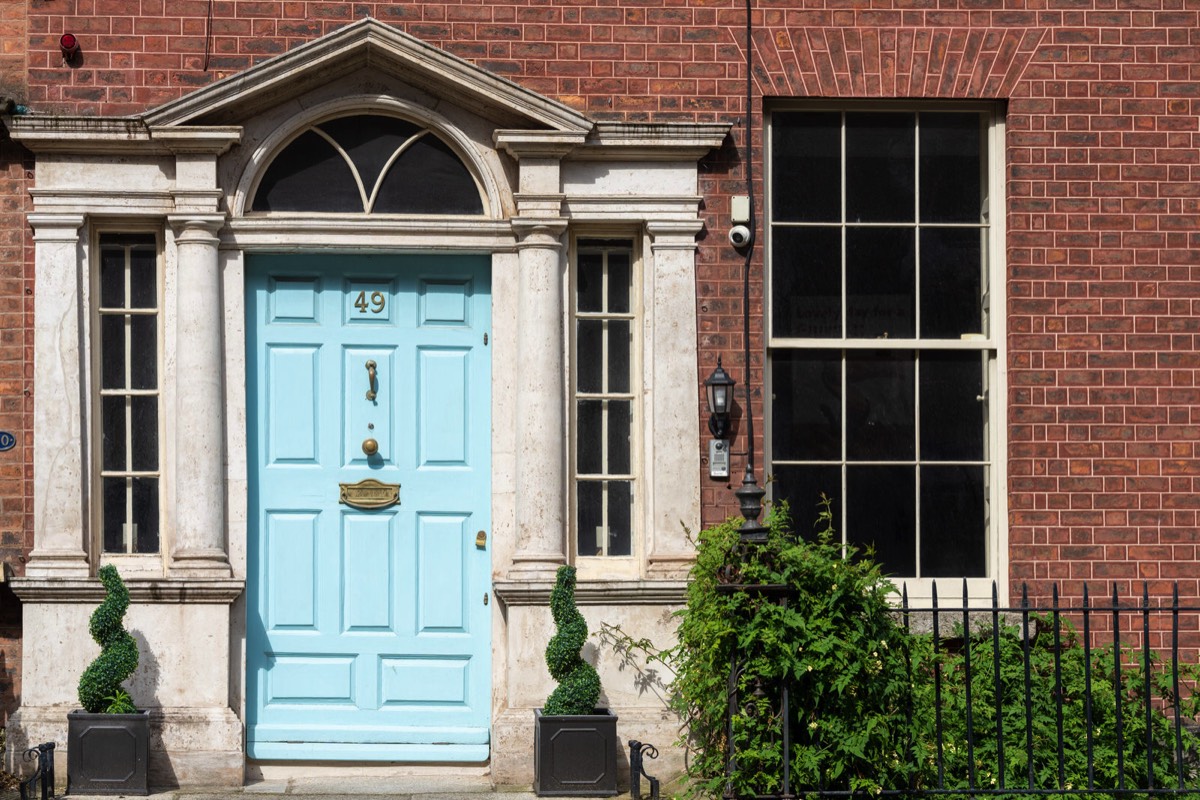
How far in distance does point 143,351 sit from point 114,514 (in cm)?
86

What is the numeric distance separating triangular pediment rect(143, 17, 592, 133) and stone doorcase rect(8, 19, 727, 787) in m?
0.01

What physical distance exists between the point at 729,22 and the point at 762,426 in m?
2.16

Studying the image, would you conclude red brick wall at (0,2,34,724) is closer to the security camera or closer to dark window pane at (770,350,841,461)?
the security camera

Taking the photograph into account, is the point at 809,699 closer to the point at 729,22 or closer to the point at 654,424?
the point at 654,424

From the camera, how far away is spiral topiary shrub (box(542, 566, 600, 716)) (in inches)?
300

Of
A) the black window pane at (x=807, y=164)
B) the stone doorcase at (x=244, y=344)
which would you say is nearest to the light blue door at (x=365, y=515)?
the stone doorcase at (x=244, y=344)

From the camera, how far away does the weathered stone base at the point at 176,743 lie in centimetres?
777

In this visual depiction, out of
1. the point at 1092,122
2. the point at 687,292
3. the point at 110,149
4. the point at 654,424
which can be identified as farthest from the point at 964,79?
the point at 110,149

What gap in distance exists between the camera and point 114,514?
808 centimetres

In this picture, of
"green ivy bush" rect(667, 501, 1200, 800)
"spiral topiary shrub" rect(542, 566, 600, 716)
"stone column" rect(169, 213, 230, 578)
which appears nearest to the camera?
"green ivy bush" rect(667, 501, 1200, 800)

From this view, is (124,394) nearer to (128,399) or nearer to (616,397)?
(128,399)

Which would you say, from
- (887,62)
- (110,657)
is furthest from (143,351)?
(887,62)

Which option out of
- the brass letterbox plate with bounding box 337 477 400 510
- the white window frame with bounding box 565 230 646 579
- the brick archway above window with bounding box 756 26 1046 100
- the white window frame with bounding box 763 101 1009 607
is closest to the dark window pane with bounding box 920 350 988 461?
the white window frame with bounding box 763 101 1009 607

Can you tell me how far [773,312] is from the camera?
8.36 meters
